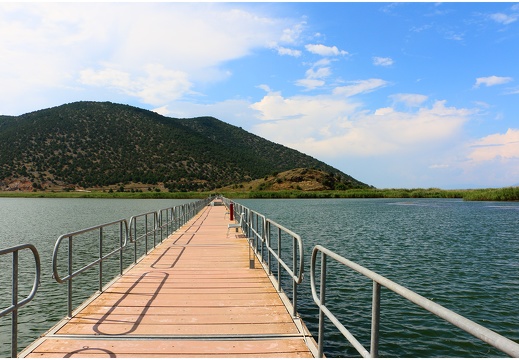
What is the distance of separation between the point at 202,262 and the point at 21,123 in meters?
106

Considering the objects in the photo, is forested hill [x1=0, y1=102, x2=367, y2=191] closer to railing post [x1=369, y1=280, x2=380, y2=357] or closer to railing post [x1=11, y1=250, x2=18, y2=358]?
railing post [x1=11, y1=250, x2=18, y2=358]

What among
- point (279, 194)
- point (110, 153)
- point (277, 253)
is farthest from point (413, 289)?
point (110, 153)

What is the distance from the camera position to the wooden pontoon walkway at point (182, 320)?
14.7ft

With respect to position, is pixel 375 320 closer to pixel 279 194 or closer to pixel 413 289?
pixel 413 289

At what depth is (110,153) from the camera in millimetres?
91500

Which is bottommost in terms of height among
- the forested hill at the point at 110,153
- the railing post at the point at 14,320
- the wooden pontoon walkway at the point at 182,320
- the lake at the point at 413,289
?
the lake at the point at 413,289

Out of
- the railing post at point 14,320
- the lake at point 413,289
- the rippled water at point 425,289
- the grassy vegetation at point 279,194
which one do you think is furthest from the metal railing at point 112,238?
the grassy vegetation at point 279,194

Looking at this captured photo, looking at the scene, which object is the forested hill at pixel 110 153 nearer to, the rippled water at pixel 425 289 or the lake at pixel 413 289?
the lake at pixel 413 289

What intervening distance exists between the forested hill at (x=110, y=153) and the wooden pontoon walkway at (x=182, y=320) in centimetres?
8238

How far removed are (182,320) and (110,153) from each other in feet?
302

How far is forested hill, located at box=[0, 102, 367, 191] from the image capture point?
85125 mm

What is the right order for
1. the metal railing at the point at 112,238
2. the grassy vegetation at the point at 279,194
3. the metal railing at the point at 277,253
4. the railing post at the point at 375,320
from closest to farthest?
the railing post at the point at 375,320, the metal railing at the point at 277,253, the metal railing at the point at 112,238, the grassy vegetation at the point at 279,194

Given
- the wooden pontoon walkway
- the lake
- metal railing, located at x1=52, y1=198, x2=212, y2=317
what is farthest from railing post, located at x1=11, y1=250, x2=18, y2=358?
the lake

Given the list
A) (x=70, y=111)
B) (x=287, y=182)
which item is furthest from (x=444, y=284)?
(x=70, y=111)
